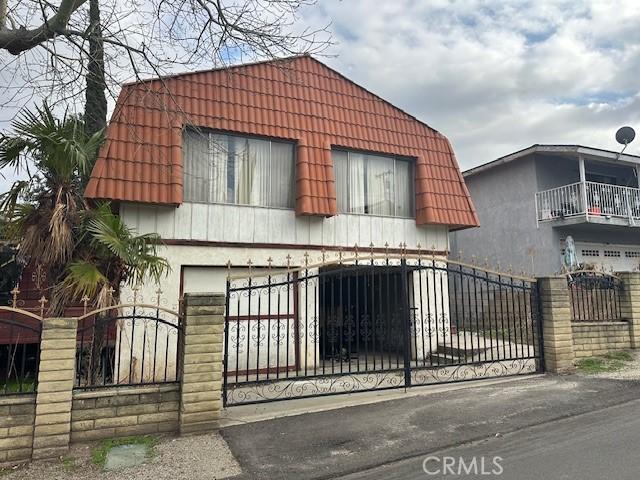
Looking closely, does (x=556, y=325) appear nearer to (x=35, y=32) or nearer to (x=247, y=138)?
(x=247, y=138)

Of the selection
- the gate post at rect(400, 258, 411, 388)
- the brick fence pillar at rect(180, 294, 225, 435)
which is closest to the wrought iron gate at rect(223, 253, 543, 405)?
the gate post at rect(400, 258, 411, 388)

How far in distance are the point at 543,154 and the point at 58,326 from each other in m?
16.4

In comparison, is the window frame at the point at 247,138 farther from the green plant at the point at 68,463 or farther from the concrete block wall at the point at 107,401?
the green plant at the point at 68,463

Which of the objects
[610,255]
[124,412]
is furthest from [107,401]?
[610,255]

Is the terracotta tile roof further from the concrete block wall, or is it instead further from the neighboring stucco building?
the neighboring stucco building

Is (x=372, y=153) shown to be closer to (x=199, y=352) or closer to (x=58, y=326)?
(x=199, y=352)

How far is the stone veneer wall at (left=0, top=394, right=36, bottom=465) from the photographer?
4344 mm

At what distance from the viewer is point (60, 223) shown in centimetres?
545

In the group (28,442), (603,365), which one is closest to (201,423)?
(28,442)

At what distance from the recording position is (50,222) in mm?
5422

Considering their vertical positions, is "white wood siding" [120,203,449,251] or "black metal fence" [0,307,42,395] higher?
"white wood siding" [120,203,449,251]

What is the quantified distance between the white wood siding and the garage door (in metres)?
8.39

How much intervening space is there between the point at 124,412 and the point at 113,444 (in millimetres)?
329

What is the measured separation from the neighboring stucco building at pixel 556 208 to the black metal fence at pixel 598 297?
236 inches
